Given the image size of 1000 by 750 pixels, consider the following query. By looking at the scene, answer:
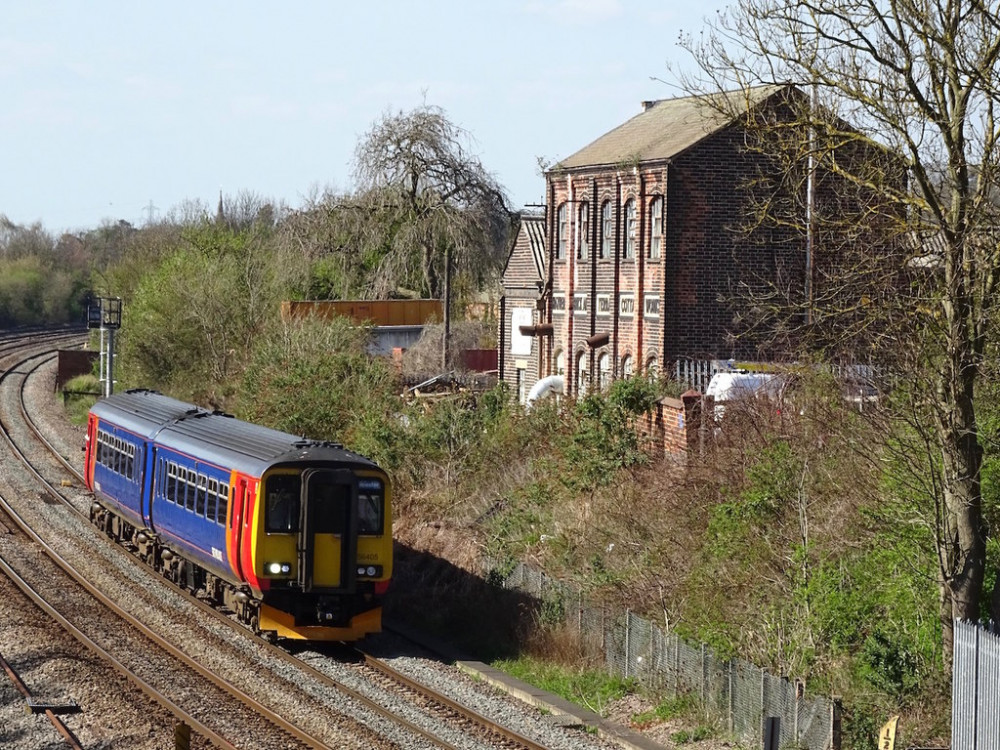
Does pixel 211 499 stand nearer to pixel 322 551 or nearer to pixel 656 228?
pixel 322 551

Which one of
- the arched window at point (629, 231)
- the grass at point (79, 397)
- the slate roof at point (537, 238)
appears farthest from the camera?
the grass at point (79, 397)

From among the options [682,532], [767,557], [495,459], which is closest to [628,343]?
[495,459]

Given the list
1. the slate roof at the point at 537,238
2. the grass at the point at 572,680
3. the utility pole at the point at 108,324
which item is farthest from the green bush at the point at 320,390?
the utility pole at the point at 108,324

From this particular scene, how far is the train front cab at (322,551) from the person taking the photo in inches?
717

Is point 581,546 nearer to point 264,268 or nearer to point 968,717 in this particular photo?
point 968,717

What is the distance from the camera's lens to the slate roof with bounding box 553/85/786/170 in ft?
90.5

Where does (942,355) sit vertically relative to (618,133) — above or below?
below

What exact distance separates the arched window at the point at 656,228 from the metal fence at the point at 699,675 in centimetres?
960

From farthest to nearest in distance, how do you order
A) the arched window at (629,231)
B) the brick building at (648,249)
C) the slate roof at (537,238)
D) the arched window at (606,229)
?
1. the slate roof at (537,238)
2. the arched window at (606,229)
3. the arched window at (629,231)
4. the brick building at (648,249)

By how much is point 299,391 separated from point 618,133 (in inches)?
365

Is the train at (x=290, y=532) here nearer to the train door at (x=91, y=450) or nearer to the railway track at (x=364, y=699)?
the railway track at (x=364, y=699)

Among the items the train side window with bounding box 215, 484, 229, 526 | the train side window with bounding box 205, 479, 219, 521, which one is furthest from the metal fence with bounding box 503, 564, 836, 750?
the train side window with bounding box 205, 479, 219, 521

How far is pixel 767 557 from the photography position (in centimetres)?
1645

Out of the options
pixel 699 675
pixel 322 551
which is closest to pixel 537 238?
pixel 322 551
